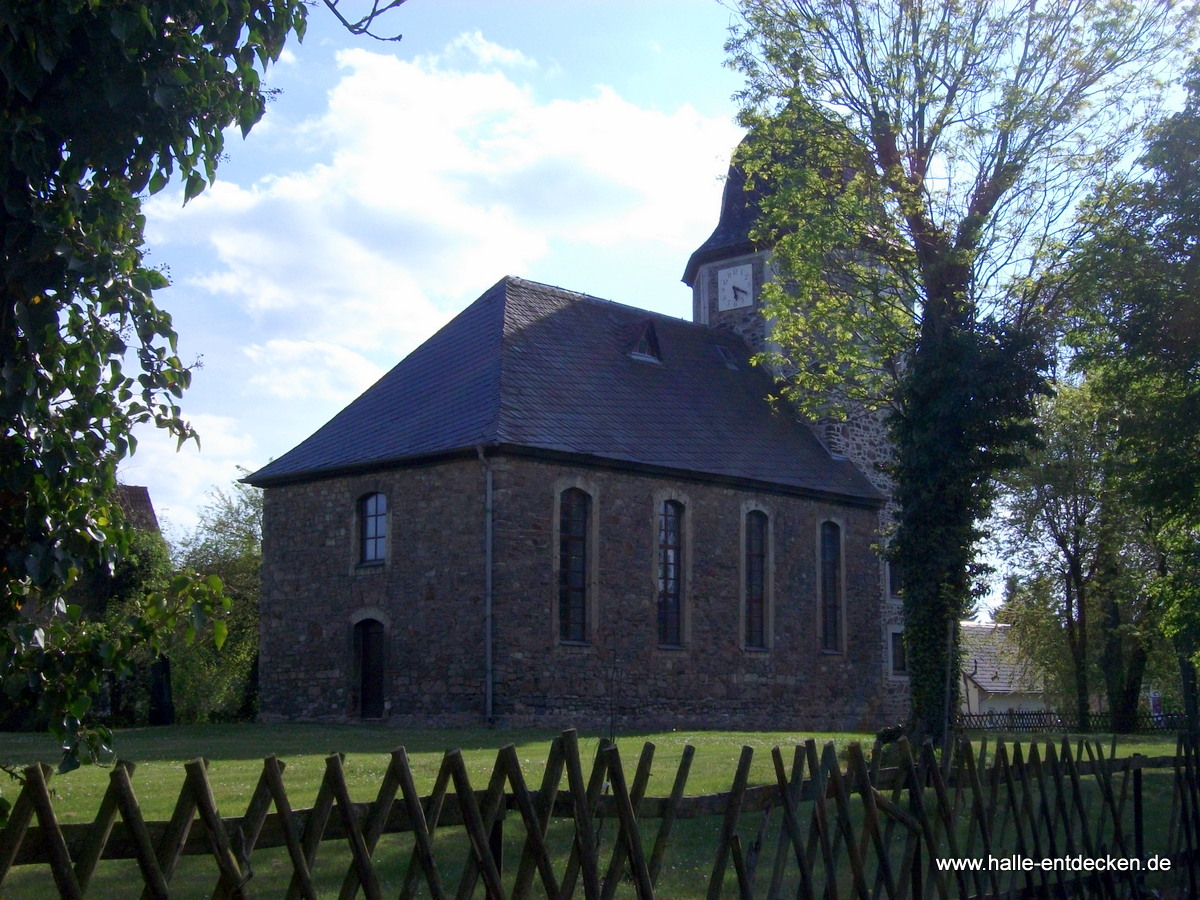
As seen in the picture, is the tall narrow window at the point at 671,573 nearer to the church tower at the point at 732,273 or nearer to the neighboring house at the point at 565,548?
the neighboring house at the point at 565,548

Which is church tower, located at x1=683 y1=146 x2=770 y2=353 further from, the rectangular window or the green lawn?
the green lawn

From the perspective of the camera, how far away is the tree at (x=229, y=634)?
35500 mm

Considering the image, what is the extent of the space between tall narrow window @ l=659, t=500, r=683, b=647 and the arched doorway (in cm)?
575

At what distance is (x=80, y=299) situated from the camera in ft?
13.6

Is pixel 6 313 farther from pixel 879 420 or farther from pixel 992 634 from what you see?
pixel 992 634

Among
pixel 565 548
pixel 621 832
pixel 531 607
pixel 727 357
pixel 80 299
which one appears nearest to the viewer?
pixel 80 299

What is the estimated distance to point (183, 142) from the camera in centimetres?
435

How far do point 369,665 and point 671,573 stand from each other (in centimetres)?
649

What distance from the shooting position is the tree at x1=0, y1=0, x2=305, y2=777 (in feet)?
13.0

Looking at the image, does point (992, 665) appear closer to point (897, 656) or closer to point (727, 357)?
point (897, 656)

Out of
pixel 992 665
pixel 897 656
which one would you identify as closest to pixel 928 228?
pixel 897 656

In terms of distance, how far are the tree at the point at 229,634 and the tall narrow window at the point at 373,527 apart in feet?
26.6

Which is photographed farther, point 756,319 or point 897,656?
point 756,319

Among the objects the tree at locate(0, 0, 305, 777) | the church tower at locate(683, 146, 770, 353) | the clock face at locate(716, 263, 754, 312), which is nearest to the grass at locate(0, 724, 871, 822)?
the tree at locate(0, 0, 305, 777)
